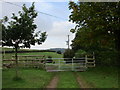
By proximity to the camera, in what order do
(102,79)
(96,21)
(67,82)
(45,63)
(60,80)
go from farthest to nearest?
(45,63) < (96,21) < (102,79) < (60,80) < (67,82)

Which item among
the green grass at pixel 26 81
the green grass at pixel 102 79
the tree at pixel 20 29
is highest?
the tree at pixel 20 29

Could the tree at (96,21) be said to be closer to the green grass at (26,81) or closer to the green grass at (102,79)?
the green grass at (102,79)

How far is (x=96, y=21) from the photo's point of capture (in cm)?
1412

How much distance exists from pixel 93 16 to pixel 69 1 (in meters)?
3.00

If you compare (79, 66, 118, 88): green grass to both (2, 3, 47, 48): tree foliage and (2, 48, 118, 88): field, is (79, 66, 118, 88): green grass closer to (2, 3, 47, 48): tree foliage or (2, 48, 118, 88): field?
(2, 48, 118, 88): field

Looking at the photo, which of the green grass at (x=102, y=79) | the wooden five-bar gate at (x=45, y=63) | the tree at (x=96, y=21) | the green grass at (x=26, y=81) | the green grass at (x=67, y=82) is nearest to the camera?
the green grass at (x=26, y=81)

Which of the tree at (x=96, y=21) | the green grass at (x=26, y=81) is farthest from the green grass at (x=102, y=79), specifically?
the tree at (x=96, y=21)

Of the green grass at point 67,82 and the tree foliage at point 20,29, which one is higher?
the tree foliage at point 20,29

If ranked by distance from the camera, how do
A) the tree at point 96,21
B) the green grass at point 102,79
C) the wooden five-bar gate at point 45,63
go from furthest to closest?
the wooden five-bar gate at point 45,63 → the tree at point 96,21 → the green grass at point 102,79

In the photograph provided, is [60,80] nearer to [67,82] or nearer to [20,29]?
[67,82]

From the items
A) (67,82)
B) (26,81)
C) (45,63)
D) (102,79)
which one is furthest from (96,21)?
(45,63)

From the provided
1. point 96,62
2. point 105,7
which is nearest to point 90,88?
point 105,7

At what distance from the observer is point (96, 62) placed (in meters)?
21.5

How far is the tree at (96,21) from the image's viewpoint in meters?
14.1
